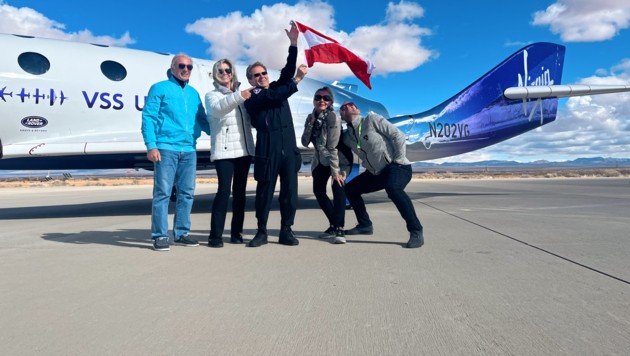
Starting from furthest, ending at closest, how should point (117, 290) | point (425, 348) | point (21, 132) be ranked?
point (21, 132) < point (117, 290) < point (425, 348)

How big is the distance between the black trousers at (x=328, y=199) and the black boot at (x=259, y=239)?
2.54ft

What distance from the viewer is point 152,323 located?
1.99 metres

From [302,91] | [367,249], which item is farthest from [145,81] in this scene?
[367,249]

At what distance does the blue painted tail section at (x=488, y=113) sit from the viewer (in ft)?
32.7

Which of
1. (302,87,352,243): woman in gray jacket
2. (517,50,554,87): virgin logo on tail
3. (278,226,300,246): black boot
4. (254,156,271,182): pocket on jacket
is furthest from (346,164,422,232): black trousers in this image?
(517,50,554,87): virgin logo on tail

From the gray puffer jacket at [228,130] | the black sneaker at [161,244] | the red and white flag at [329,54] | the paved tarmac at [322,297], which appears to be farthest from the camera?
the red and white flag at [329,54]

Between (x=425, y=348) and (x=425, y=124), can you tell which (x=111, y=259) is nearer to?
(x=425, y=348)

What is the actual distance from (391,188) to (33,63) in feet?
18.6

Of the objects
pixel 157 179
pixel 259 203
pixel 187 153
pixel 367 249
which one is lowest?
pixel 367 249

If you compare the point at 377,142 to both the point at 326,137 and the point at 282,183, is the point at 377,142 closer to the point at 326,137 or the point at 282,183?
the point at 326,137

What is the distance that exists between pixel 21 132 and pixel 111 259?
155 inches

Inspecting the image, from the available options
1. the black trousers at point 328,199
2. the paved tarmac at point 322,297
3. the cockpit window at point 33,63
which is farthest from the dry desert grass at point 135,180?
the paved tarmac at point 322,297

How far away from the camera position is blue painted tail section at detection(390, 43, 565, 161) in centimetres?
998

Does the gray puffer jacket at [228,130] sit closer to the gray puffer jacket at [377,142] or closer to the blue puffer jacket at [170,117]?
the blue puffer jacket at [170,117]
